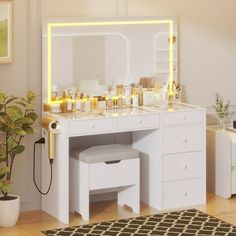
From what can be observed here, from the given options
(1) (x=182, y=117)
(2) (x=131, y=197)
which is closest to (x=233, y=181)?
(1) (x=182, y=117)

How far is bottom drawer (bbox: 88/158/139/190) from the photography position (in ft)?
18.0

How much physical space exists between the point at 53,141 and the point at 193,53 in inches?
58.4

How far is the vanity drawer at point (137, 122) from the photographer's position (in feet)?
18.2

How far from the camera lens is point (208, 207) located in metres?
5.86

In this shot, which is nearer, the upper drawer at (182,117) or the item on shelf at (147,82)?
the upper drawer at (182,117)

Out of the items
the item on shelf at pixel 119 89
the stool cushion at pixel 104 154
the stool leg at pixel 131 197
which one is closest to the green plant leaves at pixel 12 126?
the stool cushion at pixel 104 154

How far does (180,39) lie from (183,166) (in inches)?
41.1

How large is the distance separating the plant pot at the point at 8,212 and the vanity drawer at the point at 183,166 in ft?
3.69

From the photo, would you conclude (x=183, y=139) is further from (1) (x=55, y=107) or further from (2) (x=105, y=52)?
(1) (x=55, y=107)

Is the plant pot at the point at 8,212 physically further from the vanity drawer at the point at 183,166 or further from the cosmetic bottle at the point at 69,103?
the vanity drawer at the point at 183,166

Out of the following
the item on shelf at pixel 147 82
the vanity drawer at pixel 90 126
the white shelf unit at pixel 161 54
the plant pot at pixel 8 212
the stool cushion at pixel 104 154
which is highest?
the white shelf unit at pixel 161 54

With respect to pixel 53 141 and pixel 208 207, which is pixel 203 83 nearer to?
pixel 208 207

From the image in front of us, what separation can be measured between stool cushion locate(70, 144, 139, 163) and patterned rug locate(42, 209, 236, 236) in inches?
17.1

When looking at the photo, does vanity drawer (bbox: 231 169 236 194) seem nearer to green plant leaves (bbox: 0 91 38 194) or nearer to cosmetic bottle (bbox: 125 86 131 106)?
cosmetic bottle (bbox: 125 86 131 106)
